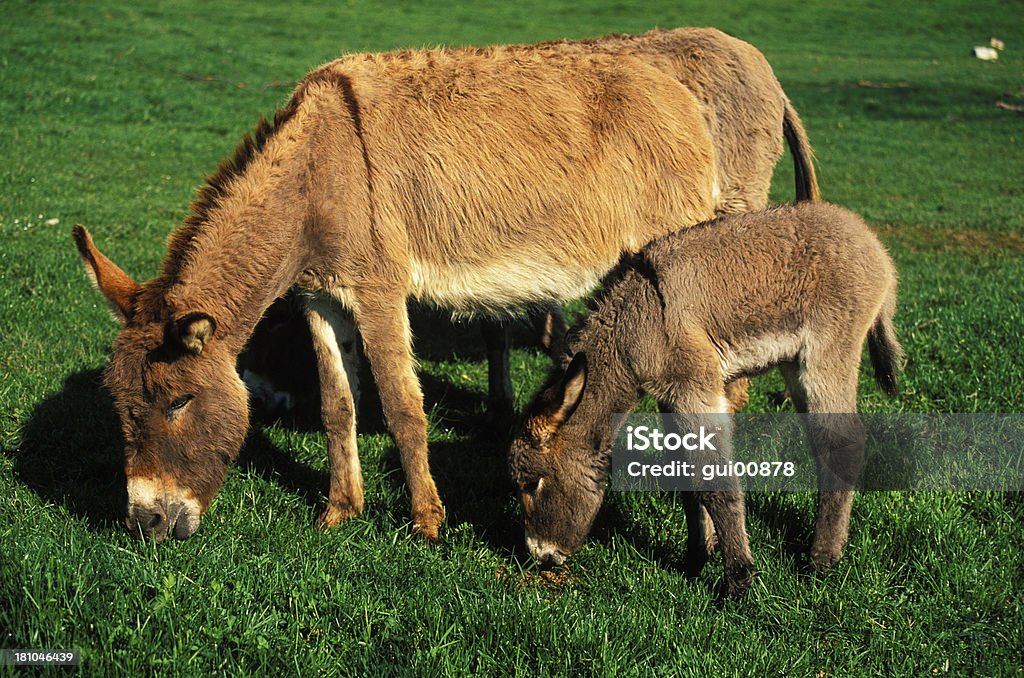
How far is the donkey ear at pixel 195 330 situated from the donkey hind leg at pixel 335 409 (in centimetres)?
78

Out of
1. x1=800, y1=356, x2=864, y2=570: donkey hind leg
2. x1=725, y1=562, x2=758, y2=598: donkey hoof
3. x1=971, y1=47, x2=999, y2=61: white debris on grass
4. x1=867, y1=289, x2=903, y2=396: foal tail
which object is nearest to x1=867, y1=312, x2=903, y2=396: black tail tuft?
x1=867, y1=289, x2=903, y2=396: foal tail

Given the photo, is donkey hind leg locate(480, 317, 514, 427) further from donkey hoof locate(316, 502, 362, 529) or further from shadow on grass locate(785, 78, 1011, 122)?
shadow on grass locate(785, 78, 1011, 122)

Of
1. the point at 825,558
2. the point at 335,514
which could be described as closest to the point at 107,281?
the point at 335,514

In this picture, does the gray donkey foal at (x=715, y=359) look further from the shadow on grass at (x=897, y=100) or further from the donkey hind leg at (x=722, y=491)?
the shadow on grass at (x=897, y=100)

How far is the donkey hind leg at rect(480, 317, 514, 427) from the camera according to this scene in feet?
20.6

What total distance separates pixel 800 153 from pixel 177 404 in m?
4.65

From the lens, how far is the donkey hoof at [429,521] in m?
4.67

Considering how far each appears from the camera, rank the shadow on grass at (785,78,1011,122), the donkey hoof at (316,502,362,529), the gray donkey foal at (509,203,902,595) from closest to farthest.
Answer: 1. the gray donkey foal at (509,203,902,595)
2. the donkey hoof at (316,502,362,529)
3. the shadow on grass at (785,78,1011,122)

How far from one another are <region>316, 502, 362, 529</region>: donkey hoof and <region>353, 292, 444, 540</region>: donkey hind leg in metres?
0.36

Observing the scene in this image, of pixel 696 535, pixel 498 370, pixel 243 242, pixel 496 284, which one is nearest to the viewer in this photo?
pixel 696 535

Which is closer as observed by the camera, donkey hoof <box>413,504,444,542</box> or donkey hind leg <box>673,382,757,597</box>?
donkey hind leg <box>673,382,757,597</box>

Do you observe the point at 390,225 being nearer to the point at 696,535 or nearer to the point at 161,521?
the point at 161,521

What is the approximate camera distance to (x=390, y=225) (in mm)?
4770

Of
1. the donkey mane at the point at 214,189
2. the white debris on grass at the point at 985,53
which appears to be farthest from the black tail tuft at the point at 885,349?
the white debris on grass at the point at 985,53
